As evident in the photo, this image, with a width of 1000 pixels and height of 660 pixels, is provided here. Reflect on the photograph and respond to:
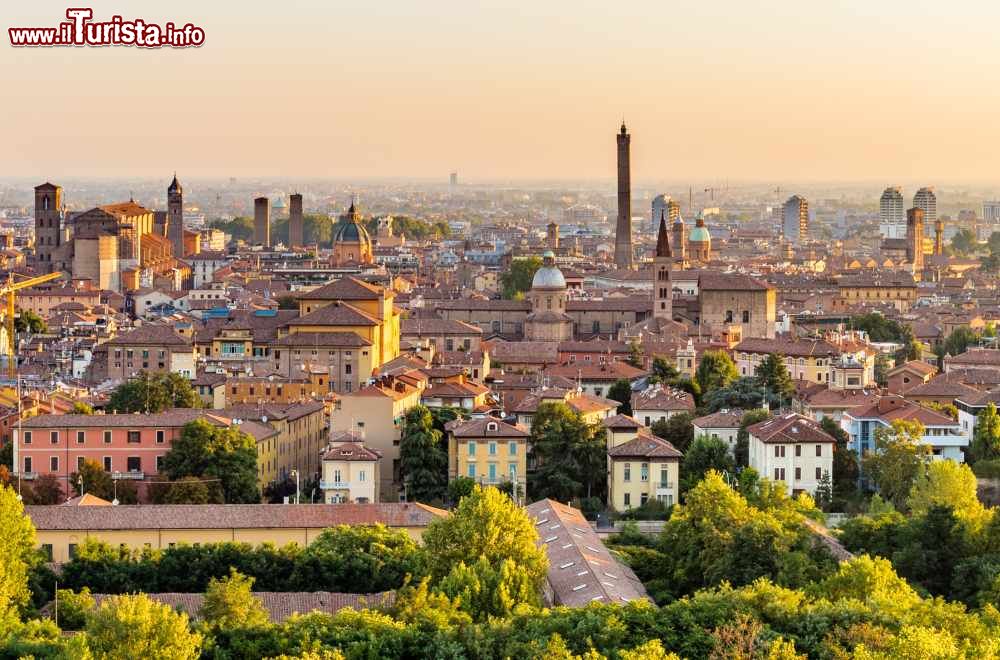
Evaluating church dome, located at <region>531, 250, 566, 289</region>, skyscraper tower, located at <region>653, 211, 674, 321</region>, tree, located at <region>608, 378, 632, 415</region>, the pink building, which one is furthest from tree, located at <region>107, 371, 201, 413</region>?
skyscraper tower, located at <region>653, 211, 674, 321</region>

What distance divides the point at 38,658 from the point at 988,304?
5141 cm

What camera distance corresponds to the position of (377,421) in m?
32.7

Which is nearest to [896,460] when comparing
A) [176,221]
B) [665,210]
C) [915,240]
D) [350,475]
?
[350,475]

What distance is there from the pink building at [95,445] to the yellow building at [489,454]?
10.3 ft

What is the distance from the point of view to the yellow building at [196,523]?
86.3 feet

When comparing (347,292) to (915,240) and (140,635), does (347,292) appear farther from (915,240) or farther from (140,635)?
(915,240)

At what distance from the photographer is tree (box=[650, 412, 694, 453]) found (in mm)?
33500

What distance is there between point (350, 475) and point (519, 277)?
3637 cm

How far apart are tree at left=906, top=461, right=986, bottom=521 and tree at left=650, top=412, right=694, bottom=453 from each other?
4.53 meters

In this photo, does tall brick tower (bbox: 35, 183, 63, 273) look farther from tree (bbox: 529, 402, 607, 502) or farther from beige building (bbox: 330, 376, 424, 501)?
tree (bbox: 529, 402, 607, 502)

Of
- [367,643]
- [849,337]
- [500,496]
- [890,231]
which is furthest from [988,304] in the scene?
[890,231]

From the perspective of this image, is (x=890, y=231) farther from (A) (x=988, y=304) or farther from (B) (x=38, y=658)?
(B) (x=38, y=658)

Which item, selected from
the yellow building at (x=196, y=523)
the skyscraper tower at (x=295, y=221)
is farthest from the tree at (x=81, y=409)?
the skyscraper tower at (x=295, y=221)

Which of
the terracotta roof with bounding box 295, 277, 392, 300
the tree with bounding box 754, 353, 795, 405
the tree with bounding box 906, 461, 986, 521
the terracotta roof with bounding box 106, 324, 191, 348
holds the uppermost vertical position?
the terracotta roof with bounding box 295, 277, 392, 300
